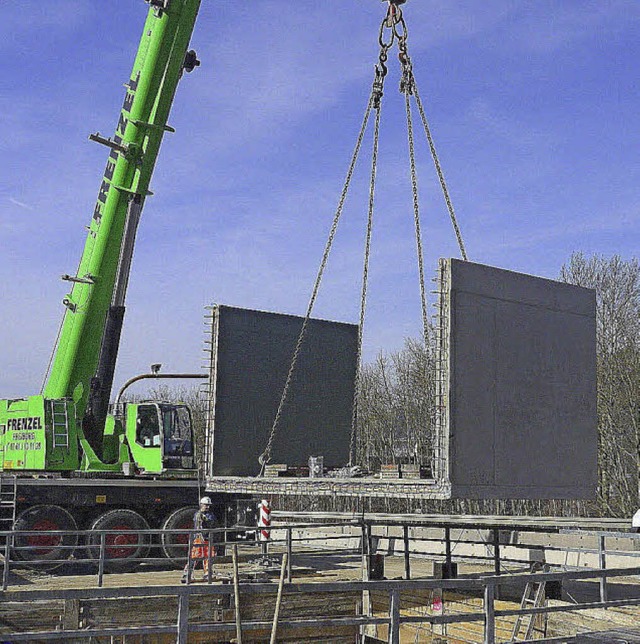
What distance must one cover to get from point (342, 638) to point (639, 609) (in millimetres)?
4990

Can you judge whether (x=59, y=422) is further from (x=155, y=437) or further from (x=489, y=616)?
(x=489, y=616)

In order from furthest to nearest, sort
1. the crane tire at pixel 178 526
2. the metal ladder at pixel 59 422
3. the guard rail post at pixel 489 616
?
the crane tire at pixel 178 526
the metal ladder at pixel 59 422
the guard rail post at pixel 489 616

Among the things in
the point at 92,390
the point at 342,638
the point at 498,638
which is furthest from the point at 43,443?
the point at 498,638

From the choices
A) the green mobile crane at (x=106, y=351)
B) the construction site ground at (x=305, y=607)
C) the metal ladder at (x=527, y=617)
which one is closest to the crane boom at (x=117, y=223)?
the green mobile crane at (x=106, y=351)

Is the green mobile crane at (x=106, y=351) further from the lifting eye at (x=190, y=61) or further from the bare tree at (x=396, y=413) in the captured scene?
the bare tree at (x=396, y=413)

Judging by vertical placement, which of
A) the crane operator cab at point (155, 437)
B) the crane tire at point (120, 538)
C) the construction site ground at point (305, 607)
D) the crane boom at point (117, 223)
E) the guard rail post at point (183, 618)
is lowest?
the construction site ground at point (305, 607)

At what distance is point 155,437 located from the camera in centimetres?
1956

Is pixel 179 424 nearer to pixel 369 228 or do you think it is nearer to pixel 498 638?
pixel 369 228

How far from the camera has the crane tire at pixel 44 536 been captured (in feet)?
56.8

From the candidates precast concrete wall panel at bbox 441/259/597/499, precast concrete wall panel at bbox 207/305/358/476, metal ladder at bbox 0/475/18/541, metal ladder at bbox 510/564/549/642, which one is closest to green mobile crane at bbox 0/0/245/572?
metal ladder at bbox 0/475/18/541

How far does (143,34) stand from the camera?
18.7m

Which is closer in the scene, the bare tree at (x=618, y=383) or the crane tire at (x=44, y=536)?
the crane tire at (x=44, y=536)

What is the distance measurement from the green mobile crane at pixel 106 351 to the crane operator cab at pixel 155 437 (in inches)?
16.6

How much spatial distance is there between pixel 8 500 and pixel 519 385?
10395 mm
